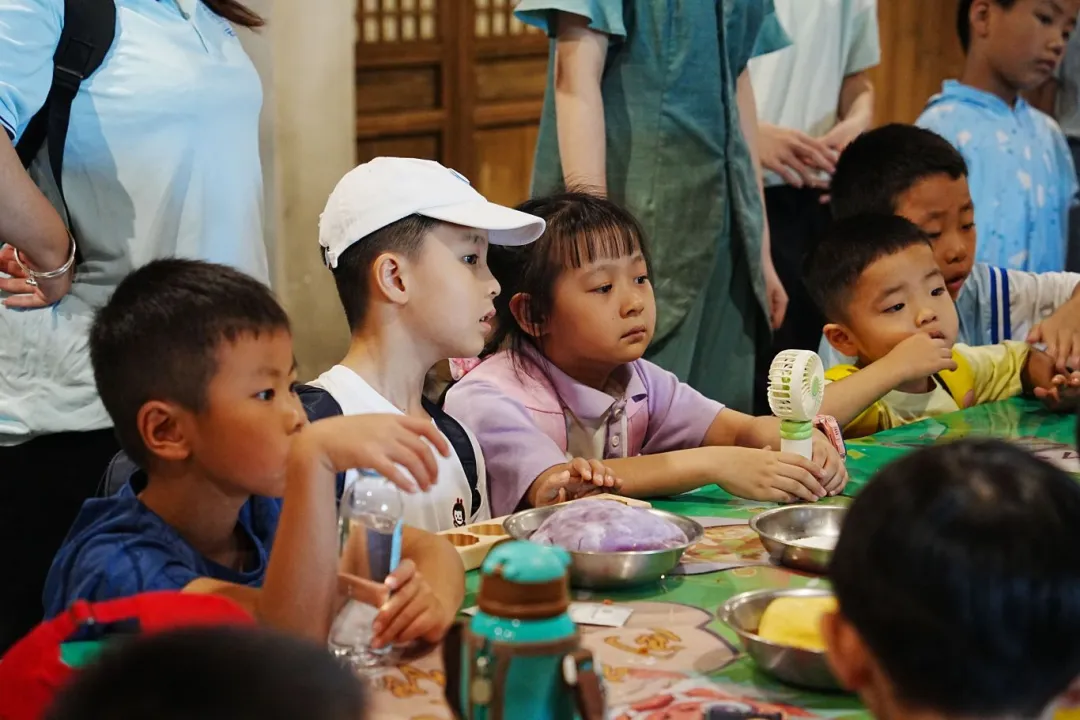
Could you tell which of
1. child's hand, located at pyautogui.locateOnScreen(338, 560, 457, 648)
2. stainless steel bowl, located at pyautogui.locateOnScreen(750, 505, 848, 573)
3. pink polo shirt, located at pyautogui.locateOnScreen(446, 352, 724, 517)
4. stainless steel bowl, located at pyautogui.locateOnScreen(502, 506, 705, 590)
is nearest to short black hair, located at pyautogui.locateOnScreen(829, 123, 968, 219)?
pink polo shirt, located at pyautogui.locateOnScreen(446, 352, 724, 517)

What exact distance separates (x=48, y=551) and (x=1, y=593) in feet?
0.31

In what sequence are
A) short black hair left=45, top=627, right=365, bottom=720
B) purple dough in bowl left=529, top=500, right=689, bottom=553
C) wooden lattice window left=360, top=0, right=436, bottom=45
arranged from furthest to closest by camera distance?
wooden lattice window left=360, top=0, right=436, bottom=45 < purple dough in bowl left=529, top=500, right=689, bottom=553 < short black hair left=45, top=627, right=365, bottom=720

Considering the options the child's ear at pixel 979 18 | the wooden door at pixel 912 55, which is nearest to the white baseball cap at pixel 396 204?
the child's ear at pixel 979 18

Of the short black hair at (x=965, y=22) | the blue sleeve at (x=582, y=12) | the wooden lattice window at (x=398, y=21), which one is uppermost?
the wooden lattice window at (x=398, y=21)

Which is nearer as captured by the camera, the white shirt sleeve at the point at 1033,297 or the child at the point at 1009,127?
the white shirt sleeve at the point at 1033,297

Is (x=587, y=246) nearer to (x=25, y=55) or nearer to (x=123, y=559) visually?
(x=25, y=55)

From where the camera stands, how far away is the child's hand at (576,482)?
2035 millimetres

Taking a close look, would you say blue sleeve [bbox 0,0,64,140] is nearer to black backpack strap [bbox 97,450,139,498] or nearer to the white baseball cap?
the white baseball cap

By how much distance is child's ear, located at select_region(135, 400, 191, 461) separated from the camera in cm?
158

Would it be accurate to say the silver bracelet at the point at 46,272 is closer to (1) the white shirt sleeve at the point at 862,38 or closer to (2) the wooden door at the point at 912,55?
(1) the white shirt sleeve at the point at 862,38

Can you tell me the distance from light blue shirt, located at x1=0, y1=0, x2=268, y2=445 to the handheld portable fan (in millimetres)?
966

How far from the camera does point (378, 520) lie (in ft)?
4.91

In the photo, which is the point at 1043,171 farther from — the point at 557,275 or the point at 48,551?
the point at 48,551

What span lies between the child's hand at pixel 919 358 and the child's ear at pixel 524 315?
2.31 feet
